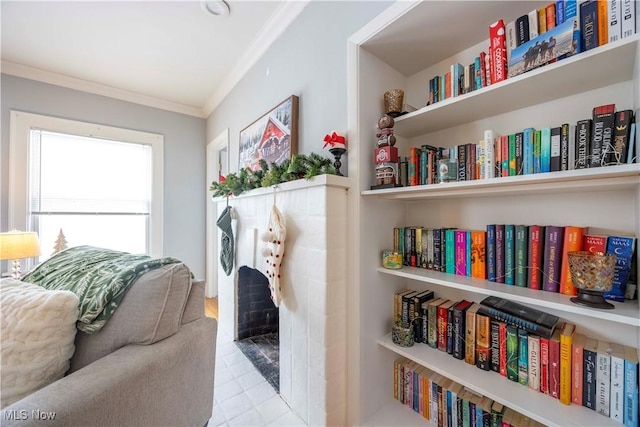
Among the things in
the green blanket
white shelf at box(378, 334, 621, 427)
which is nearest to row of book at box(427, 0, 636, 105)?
white shelf at box(378, 334, 621, 427)

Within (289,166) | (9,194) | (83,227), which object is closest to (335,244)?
(289,166)

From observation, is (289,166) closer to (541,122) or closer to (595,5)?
(541,122)

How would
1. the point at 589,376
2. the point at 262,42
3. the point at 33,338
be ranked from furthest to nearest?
the point at 262,42 < the point at 589,376 < the point at 33,338

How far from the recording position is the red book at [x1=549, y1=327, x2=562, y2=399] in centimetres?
88

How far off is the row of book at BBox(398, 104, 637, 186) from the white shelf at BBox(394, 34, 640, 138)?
0.40ft

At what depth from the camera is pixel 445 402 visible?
3.76 feet

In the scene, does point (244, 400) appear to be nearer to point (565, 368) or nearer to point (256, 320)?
point (256, 320)

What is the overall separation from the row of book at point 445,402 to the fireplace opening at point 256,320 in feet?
3.05

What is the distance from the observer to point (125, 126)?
287cm

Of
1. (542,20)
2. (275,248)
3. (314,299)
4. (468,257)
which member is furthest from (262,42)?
(468,257)

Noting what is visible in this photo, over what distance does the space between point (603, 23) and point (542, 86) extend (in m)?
0.20

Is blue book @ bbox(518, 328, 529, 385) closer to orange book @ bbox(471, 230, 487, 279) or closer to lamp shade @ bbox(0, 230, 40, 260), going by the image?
orange book @ bbox(471, 230, 487, 279)

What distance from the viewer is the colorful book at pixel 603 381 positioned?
2.62ft

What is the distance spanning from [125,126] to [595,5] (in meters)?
3.80
